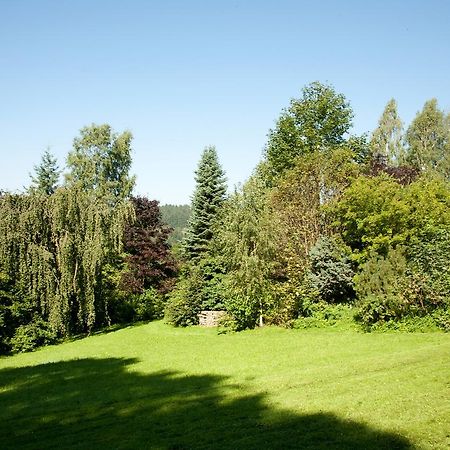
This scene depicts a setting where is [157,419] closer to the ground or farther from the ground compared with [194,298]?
closer to the ground

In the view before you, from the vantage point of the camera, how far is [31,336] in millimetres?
24484

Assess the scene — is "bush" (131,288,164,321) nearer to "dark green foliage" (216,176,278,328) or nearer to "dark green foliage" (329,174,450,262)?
"dark green foliage" (216,176,278,328)

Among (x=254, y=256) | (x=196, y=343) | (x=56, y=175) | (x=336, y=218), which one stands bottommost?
(x=196, y=343)

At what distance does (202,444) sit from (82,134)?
134 feet

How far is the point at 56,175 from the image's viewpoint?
159 ft

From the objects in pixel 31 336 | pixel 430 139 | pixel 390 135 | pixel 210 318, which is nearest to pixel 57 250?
pixel 31 336

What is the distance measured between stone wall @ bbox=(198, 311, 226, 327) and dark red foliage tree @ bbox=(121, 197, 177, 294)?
6455 millimetres

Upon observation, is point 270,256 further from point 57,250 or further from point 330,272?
point 57,250

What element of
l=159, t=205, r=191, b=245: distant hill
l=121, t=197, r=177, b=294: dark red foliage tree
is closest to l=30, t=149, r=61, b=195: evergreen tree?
l=121, t=197, r=177, b=294: dark red foliage tree

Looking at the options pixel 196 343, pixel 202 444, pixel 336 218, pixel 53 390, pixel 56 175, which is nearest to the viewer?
pixel 202 444

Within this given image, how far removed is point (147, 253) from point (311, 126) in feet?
59.9

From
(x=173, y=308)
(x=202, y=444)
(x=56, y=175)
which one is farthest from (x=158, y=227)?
(x=202, y=444)

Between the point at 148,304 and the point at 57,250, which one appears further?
the point at 148,304

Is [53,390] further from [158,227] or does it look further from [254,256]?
[158,227]
